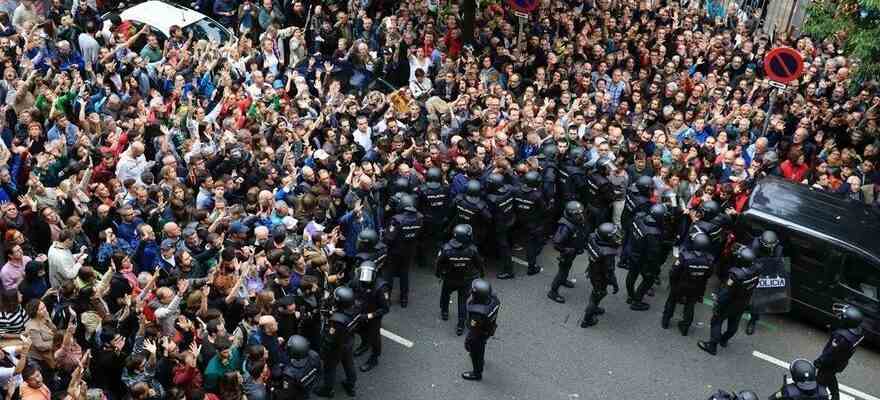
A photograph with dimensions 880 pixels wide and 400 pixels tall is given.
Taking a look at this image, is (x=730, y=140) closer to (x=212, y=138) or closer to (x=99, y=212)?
(x=212, y=138)

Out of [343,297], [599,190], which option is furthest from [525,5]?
[343,297]

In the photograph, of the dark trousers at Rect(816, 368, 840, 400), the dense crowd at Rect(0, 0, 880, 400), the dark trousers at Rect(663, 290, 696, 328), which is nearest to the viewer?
the dense crowd at Rect(0, 0, 880, 400)

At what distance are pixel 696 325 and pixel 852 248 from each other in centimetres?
206

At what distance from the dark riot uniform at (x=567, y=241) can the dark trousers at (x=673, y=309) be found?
4.09 ft

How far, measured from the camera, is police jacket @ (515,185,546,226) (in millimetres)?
11531

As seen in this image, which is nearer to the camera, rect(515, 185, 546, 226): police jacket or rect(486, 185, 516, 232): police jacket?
rect(486, 185, 516, 232): police jacket

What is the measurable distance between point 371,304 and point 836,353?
4790 mm

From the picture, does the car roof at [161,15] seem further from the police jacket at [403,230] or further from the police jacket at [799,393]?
the police jacket at [799,393]

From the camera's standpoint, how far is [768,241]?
34.5 feet

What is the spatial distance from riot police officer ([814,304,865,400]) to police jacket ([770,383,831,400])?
1.86 feet

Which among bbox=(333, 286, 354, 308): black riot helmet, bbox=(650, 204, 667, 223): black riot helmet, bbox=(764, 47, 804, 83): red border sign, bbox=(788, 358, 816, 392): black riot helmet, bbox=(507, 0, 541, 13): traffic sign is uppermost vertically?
bbox=(507, 0, 541, 13): traffic sign

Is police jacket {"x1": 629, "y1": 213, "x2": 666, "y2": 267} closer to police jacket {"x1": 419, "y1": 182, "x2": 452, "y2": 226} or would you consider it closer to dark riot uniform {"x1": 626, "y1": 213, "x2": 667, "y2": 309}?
dark riot uniform {"x1": 626, "y1": 213, "x2": 667, "y2": 309}

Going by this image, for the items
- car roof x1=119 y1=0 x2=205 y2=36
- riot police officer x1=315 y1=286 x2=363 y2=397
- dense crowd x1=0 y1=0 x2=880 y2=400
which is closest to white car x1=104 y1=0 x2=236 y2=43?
car roof x1=119 y1=0 x2=205 y2=36

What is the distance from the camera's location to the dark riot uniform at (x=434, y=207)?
445 inches
